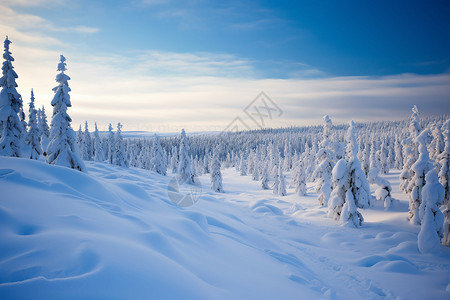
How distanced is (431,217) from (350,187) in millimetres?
6255

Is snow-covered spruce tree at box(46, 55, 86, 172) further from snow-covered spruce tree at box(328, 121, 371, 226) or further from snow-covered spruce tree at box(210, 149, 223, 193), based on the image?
snow-covered spruce tree at box(210, 149, 223, 193)

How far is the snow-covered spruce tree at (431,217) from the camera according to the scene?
11.9 m

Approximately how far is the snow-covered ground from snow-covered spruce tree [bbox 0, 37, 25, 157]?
16.8 m

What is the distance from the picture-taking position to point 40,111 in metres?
53.7

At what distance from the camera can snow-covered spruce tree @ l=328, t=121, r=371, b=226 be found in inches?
687

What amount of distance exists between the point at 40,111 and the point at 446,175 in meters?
75.2

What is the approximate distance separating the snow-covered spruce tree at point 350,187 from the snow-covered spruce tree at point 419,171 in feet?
10.7

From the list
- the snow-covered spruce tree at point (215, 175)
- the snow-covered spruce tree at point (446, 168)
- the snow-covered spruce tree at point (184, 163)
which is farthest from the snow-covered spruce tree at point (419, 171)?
the snow-covered spruce tree at point (215, 175)

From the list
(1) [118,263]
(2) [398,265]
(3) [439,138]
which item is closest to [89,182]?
(1) [118,263]

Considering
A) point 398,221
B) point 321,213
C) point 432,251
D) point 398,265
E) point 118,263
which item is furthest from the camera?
point 321,213

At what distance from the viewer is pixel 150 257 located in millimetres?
4668

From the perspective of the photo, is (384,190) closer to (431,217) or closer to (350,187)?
(350,187)

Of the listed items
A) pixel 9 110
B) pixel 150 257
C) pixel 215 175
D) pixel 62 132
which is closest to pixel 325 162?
pixel 150 257

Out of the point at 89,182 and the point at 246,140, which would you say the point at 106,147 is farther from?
the point at 246,140
